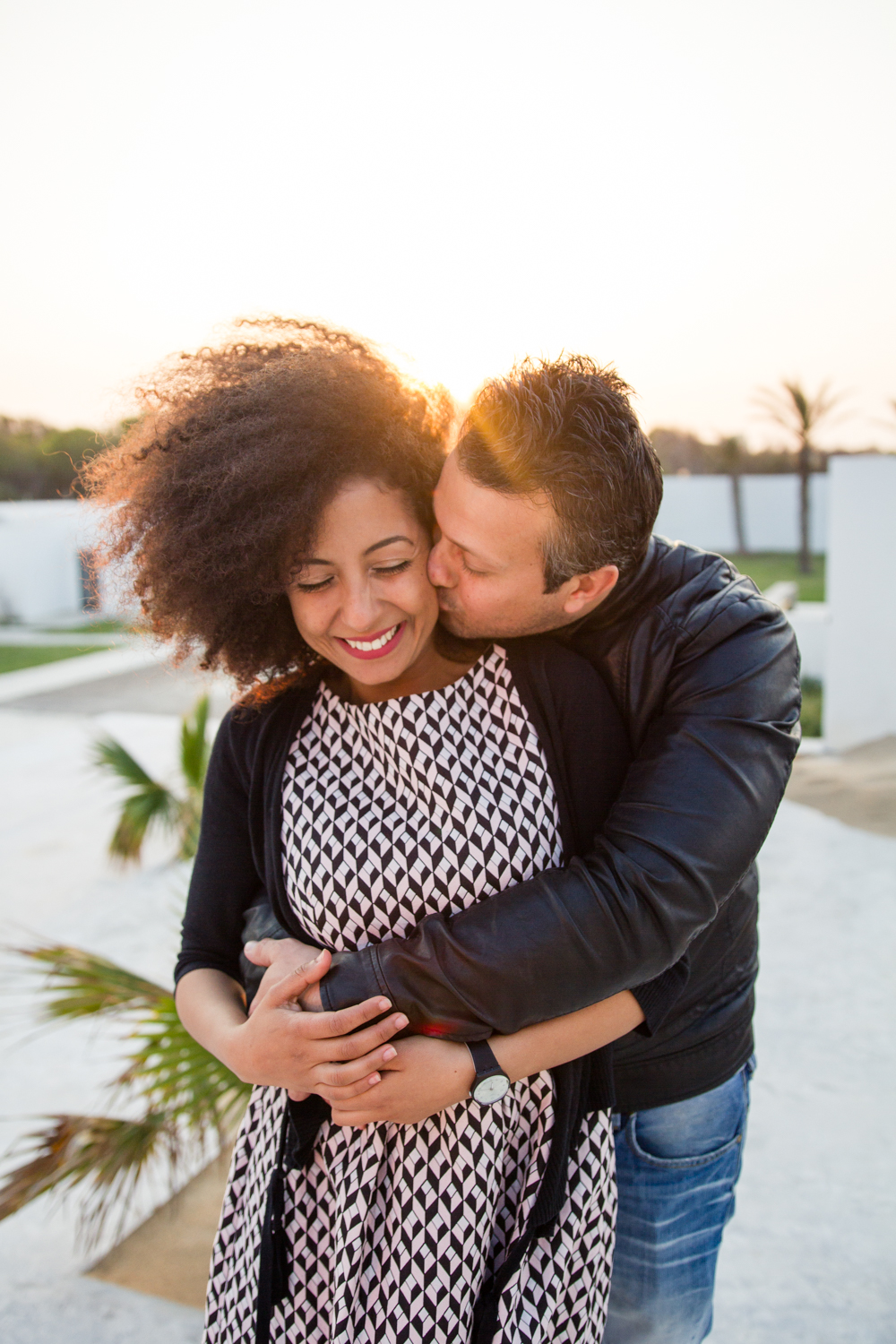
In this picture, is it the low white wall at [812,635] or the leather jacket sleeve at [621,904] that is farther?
the low white wall at [812,635]

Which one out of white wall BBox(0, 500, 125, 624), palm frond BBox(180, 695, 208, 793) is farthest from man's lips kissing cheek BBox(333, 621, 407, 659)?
white wall BBox(0, 500, 125, 624)

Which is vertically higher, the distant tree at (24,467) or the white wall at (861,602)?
the distant tree at (24,467)

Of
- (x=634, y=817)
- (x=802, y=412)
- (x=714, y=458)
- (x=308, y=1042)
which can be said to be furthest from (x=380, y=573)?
(x=714, y=458)

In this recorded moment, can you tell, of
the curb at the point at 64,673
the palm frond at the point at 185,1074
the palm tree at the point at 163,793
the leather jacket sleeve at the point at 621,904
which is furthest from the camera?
the curb at the point at 64,673

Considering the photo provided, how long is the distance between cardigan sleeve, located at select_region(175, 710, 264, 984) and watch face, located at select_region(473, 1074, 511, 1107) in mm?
551

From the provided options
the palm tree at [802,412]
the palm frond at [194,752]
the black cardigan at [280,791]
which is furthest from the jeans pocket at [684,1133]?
the palm tree at [802,412]

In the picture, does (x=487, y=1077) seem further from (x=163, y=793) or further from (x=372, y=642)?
(x=163, y=793)

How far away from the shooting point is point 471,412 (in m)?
1.44

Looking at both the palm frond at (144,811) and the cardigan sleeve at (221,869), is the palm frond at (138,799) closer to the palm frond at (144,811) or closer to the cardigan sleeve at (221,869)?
the palm frond at (144,811)

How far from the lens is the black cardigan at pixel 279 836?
1322 mm

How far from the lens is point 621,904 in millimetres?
1148

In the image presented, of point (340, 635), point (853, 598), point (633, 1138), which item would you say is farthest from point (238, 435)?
point (853, 598)

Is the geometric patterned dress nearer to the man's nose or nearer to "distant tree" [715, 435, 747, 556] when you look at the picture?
the man's nose

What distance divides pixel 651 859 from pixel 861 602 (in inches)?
305
